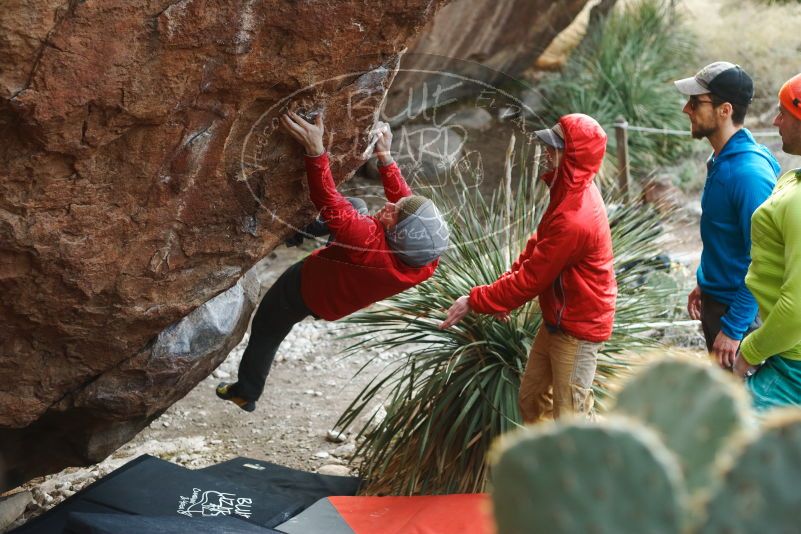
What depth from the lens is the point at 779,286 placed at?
310cm

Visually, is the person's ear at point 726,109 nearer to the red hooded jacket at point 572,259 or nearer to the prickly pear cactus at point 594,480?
the red hooded jacket at point 572,259

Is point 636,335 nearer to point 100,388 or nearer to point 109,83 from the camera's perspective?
point 100,388

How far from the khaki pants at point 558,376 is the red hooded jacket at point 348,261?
1.95 ft

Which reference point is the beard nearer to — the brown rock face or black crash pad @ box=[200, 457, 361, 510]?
the brown rock face

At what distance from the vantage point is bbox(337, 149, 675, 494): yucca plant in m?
4.34

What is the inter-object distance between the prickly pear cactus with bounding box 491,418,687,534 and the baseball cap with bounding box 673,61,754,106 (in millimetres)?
2561

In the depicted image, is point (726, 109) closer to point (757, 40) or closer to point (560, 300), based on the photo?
point (560, 300)

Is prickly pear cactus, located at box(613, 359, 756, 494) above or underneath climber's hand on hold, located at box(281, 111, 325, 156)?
underneath

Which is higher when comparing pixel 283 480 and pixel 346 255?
pixel 346 255

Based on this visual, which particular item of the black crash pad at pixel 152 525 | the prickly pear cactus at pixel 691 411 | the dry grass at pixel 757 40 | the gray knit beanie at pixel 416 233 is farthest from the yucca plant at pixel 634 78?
the prickly pear cactus at pixel 691 411

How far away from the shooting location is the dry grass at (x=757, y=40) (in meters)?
12.0

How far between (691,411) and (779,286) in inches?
60.4

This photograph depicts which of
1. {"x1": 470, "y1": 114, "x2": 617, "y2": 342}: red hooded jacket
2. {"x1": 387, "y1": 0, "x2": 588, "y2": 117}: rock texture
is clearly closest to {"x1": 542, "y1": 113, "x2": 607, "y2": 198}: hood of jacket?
{"x1": 470, "y1": 114, "x2": 617, "y2": 342}: red hooded jacket

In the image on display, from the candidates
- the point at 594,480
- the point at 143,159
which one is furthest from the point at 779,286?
the point at 143,159
